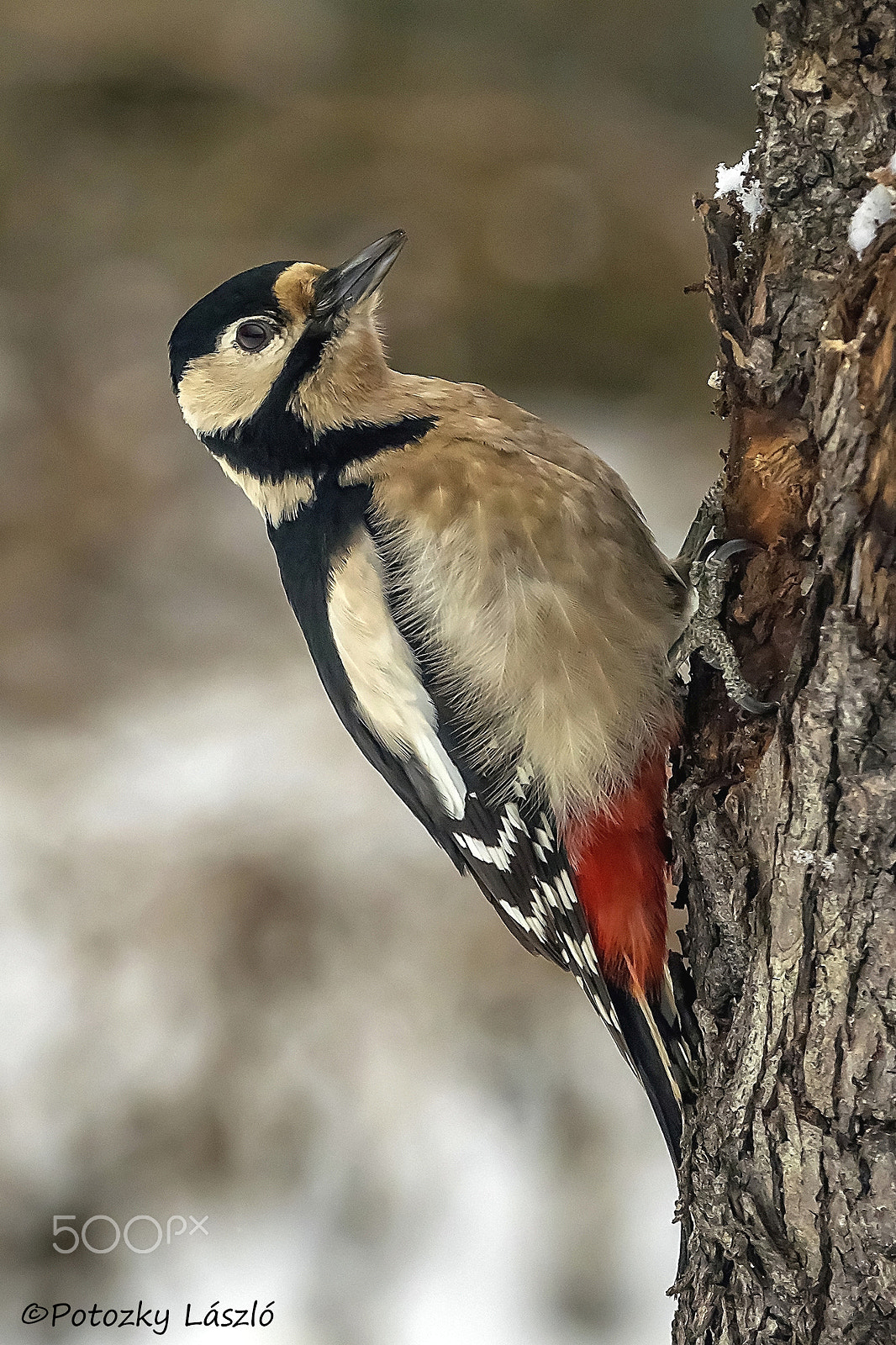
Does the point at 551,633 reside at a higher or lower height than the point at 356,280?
lower

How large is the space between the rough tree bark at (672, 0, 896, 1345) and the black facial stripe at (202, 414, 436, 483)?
24.0 inches

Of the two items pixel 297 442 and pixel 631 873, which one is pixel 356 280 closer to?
pixel 297 442

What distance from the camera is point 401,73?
4.04 meters

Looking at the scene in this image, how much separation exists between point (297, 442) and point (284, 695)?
2.05m

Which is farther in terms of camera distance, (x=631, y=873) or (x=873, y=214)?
(x=631, y=873)

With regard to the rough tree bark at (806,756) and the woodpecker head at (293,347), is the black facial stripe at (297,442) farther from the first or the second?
the rough tree bark at (806,756)

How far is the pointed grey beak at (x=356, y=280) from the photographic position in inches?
74.4

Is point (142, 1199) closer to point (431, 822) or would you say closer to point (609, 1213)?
point (609, 1213)

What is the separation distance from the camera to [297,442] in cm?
188

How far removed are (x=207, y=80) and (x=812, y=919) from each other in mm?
3926

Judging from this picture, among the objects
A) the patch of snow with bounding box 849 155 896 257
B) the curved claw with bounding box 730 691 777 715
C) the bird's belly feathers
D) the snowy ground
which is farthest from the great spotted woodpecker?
the snowy ground

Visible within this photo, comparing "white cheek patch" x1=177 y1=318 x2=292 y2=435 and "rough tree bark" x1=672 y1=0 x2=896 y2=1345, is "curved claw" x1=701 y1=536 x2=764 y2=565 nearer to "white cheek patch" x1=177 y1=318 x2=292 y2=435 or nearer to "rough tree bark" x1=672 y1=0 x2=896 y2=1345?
"rough tree bark" x1=672 y1=0 x2=896 y2=1345

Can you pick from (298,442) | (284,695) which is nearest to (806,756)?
(298,442)

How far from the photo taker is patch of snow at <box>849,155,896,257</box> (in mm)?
1050
